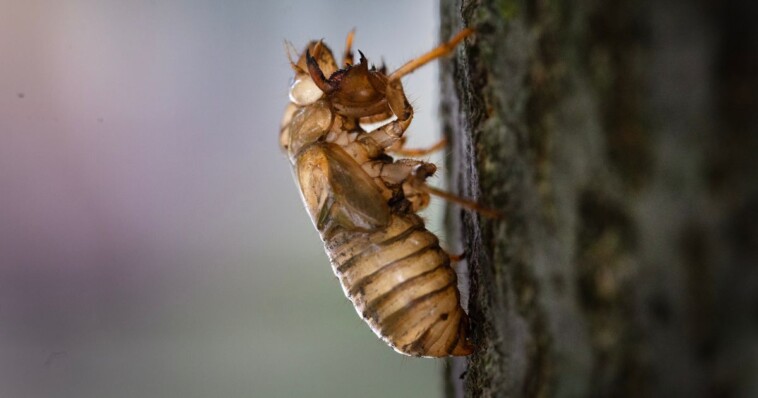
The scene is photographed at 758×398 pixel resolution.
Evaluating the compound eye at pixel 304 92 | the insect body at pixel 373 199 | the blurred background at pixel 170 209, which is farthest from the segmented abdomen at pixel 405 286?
the blurred background at pixel 170 209

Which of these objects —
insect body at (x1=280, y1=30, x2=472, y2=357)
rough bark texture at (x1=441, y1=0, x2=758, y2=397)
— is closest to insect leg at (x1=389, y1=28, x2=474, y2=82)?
insect body at (x1=280, y1=30, x2=472, y2=357)

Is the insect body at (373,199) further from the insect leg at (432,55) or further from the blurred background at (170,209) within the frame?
the blurred background at (170,209)

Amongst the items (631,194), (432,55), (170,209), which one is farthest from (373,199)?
(170,209)

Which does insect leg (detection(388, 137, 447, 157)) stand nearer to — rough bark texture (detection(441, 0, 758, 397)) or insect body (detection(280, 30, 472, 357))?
insect body (detection(280, 30, 472, 357))

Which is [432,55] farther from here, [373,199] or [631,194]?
[631,194]

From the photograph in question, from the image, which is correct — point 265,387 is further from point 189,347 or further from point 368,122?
point 368,122
